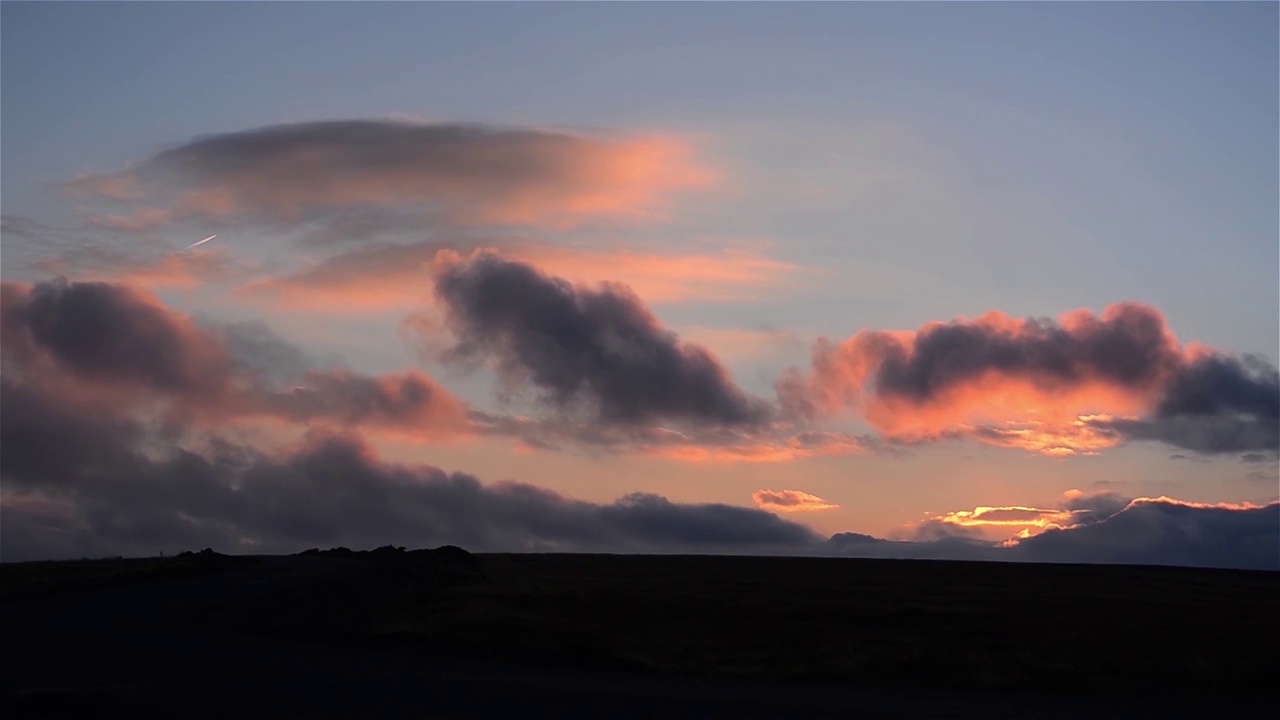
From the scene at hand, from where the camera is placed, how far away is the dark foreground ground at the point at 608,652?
2384cm

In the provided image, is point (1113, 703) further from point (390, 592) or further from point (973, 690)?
point (390, 592)

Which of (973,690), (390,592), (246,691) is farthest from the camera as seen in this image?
(390,592)

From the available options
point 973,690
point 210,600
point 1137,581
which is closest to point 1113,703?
point 973,690

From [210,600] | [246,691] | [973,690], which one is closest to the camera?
[246,691]

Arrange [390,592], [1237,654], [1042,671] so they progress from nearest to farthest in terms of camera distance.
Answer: [1042,671] < [1237,654] < [390,592]

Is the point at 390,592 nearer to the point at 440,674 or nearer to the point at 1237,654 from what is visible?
the point at 440,674

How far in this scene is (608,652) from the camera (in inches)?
1284

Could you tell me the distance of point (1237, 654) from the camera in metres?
34.5

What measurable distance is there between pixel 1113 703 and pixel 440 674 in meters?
14.7

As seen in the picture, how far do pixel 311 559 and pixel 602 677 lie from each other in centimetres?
6766

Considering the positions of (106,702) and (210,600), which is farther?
(210,600)

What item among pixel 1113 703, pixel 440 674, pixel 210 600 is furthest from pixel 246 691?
pixel 210 600

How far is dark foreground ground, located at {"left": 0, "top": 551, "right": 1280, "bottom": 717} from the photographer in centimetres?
2384

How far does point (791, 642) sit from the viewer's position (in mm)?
35531
